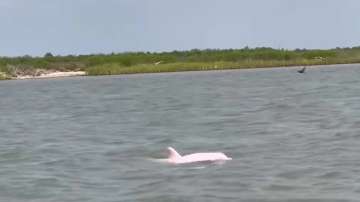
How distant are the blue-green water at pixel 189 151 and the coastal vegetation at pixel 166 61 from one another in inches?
2160

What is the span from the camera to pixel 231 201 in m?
11.2

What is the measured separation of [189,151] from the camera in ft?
56.1

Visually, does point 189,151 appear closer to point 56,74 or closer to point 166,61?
point 56,74

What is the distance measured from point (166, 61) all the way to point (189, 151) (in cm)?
8091

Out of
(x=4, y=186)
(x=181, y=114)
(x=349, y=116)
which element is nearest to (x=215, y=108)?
(x=181, y=114)

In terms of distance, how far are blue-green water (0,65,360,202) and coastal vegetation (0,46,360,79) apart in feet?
180

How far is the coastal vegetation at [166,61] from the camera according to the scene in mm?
86375

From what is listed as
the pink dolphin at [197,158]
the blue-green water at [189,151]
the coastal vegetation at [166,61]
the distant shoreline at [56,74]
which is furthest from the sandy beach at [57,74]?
the pink dolphin at [197,158]

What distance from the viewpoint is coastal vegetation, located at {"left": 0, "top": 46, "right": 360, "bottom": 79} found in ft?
283

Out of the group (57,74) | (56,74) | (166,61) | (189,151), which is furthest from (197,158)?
(166,61)

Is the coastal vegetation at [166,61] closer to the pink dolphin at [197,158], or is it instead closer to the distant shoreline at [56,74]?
the distant shoreline at [56,74]

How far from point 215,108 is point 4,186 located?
1689 cm

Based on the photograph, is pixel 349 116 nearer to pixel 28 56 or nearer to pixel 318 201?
pixel 318 201

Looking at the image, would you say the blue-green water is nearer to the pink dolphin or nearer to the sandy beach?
the pink dolphin
